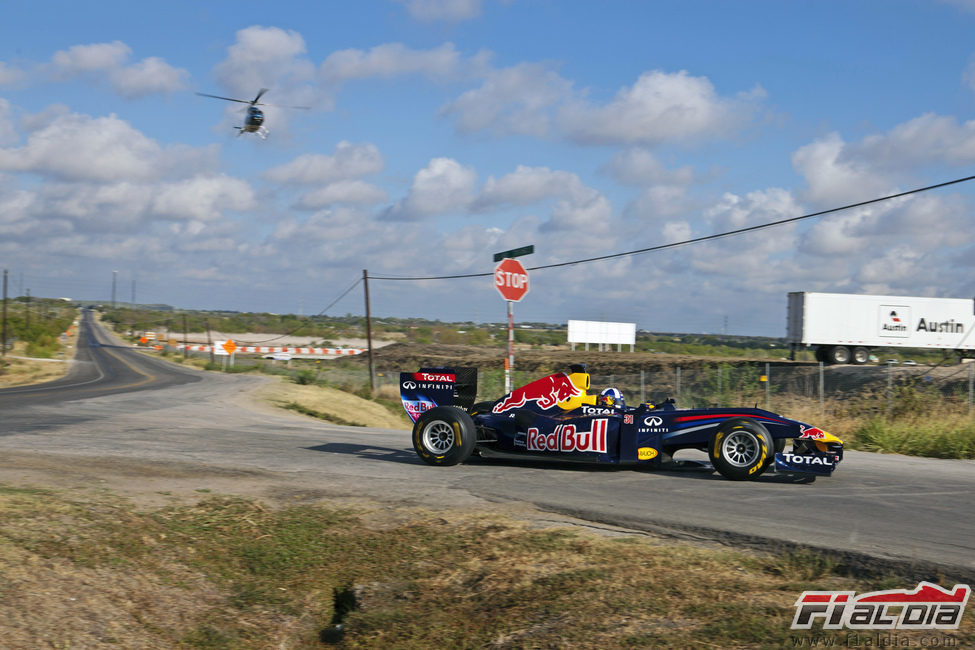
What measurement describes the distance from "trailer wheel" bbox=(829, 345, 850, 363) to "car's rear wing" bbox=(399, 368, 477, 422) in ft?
120

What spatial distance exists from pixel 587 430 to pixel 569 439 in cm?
27

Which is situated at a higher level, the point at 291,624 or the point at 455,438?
the point at 455,438

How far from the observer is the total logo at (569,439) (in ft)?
33.5

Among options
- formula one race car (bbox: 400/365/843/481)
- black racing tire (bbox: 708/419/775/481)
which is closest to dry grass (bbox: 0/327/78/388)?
formula one race car (bbox: 400/365/843/481)

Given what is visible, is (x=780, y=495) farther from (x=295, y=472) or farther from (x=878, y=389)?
(x=878, y=389)

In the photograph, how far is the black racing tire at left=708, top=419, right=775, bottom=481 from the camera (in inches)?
369

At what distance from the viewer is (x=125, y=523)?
6.89 m

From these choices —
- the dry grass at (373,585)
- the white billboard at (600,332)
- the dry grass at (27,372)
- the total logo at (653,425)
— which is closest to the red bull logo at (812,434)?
the total logo at (653,425)

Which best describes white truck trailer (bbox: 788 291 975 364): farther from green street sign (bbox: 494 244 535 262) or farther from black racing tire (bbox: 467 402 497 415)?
black racing tire (bbox: 467 402 497 415)

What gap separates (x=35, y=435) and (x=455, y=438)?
7.51 meters

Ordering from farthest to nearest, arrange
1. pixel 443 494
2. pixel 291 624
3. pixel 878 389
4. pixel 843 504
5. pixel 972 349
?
pixel 972 349 < pixel 878 389 < pixel 443 494 < pixel 843 504 < pixel 291 624

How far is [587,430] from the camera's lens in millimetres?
10281

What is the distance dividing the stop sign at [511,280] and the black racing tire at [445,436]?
15.5 feet

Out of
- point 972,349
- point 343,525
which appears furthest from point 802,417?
point 972,349
